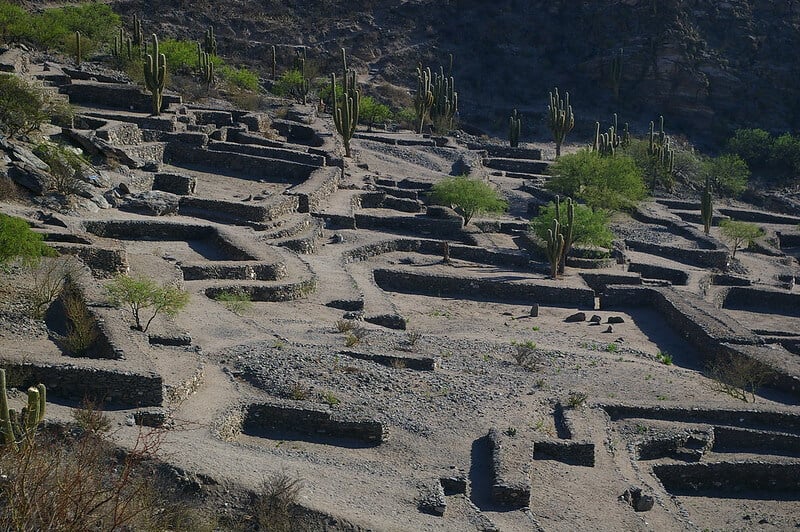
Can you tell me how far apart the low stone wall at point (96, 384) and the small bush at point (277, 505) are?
12.2 ft

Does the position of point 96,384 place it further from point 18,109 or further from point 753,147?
point 753,147

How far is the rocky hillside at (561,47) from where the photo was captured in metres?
78.6

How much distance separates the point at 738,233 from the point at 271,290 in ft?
78.4

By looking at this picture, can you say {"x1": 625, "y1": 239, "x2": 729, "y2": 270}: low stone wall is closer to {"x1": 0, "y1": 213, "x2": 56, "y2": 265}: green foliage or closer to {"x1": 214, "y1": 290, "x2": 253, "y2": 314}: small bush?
{"x1": 214, "y1": 290, "x2": 253, "y2": 314}: small bush

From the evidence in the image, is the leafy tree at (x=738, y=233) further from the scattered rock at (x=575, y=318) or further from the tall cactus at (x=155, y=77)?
the tall cactus at (x=155, y=77)

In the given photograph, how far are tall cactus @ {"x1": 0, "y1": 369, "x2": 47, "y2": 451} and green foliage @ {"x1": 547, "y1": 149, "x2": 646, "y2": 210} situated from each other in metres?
34.7

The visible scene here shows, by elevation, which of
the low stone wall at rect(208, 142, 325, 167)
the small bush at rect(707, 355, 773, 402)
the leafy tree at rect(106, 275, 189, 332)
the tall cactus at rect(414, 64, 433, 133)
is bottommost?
the small bush at rect(707, 355, 773, 402)

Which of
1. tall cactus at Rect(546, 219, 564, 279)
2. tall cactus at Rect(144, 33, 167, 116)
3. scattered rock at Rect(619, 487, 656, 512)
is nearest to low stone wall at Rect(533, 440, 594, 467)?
scattered rock at Rect(619, 487, 656, 512)

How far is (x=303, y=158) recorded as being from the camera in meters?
44.4

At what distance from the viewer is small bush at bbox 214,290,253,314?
25370 mm

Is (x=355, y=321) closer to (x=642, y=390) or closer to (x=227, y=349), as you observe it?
(x=227, y=349)

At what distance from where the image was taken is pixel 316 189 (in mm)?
39125

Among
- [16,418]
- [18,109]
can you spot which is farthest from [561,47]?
[16,418]

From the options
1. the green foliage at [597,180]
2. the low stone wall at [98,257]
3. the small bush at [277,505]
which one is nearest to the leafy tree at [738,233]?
the green foliage at [597,180]
